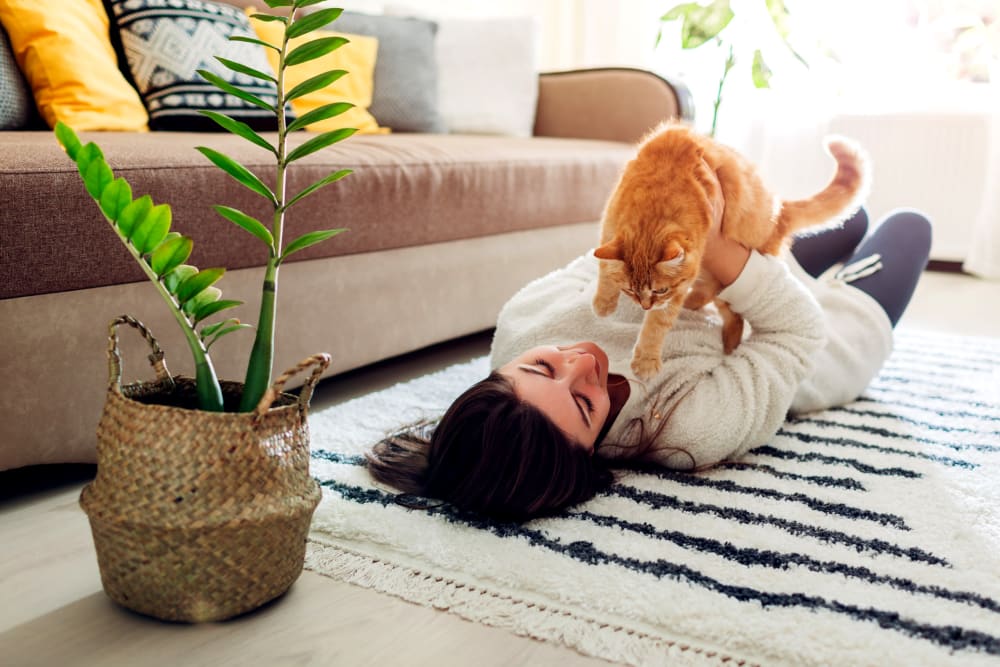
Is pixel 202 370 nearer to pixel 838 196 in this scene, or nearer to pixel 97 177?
pixel 97 177

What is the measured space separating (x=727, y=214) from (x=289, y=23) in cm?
74

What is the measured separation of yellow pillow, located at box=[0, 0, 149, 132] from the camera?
161 centimetres

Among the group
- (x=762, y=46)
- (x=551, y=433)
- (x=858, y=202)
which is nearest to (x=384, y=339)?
(x=551, y=433)

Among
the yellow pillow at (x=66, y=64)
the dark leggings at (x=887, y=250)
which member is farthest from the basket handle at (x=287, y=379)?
the dark leggings at (x=887, y=250)

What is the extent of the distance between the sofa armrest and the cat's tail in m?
1.22

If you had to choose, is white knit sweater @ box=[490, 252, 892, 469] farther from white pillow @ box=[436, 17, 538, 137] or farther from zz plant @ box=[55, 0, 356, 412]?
white pillow @ box=[436, 17, 538, 137]

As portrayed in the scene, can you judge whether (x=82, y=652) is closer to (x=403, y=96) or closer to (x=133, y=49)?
(x=133, y=49)

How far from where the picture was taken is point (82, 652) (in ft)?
2.75

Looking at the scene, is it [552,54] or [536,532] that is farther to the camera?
[552,54]

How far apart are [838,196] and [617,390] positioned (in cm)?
54

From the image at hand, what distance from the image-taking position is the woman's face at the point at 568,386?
1146 millimetres

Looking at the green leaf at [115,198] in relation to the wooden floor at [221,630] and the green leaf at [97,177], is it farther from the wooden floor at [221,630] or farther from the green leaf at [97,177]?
the wooden floor at [221,630]

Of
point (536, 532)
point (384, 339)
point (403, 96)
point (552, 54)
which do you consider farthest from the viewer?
point (552, 54)

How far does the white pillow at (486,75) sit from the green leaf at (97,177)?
204 cm
